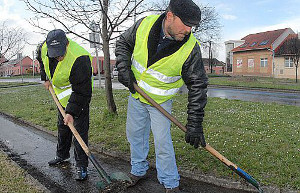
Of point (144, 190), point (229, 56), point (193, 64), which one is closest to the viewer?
point (193, 64)

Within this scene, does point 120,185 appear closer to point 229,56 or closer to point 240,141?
point 240,141

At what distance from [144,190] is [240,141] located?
2.14m

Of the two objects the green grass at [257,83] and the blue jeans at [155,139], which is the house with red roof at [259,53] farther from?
the blue jeans at [155,139]

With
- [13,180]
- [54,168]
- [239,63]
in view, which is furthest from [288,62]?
[13,180]

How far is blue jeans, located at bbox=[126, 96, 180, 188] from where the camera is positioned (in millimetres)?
3111

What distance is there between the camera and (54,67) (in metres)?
3.66

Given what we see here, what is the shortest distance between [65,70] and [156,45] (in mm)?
1179

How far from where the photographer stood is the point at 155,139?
10.3 ft

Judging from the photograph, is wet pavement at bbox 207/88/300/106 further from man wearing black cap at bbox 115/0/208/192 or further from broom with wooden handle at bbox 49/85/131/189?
broom with wooden handle at bbox 49/85/131/189

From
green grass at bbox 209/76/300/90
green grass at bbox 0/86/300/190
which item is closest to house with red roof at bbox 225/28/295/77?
green grass at bbox 209/76/300/90

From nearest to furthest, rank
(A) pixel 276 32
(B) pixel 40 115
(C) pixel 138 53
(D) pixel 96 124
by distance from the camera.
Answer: (C) pixel 138 53 < (D) pixel 96 124 < (B) pixel 40 115 < (A) pixel 276 32

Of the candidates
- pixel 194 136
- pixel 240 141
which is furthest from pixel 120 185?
pixel 240 141

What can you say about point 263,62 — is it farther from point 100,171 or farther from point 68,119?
point 100,171

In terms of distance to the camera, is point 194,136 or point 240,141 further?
point 240,141
